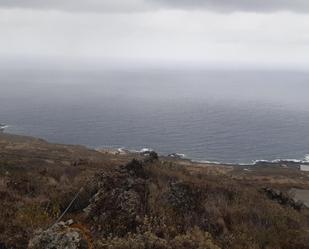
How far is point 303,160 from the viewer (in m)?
93.1

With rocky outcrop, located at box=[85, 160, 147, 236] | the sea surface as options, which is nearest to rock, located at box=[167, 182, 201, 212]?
rocky outcrop, located at box=[85, 160, 147, 236]

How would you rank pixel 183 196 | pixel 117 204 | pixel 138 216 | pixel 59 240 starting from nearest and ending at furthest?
pixel 59 240
pixel 138 216
pixel 117 204
pixel 183 196

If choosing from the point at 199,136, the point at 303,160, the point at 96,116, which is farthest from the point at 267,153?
the point at 96,116

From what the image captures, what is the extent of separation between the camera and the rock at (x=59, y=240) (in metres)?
7.32

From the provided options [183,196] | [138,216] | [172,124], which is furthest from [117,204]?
[172,124]

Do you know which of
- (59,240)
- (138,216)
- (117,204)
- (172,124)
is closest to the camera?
(59,240)

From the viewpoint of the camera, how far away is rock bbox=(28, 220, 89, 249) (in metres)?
→ 7.32

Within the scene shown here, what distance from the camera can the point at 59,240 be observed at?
7.41m

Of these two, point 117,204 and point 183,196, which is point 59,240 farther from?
point 183,196

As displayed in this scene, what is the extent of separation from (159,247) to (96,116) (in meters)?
128

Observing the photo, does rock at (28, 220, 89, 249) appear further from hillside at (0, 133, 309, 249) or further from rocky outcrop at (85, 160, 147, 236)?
rocky outcrop at (85, 160, 147, 236)

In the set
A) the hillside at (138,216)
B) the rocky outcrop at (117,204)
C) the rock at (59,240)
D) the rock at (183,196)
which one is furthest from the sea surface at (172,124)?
the rock at (59,240)

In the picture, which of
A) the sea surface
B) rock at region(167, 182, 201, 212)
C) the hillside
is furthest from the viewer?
the sea surface

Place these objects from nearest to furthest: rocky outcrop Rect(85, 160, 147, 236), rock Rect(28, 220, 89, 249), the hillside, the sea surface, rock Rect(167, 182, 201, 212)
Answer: rock Rect(28, 220, 89, 249) < the hillside < rocky outcrop Rect(85, 160, 147, 236) < rock Rect(167, 182, 201, 212) < the sea surface
